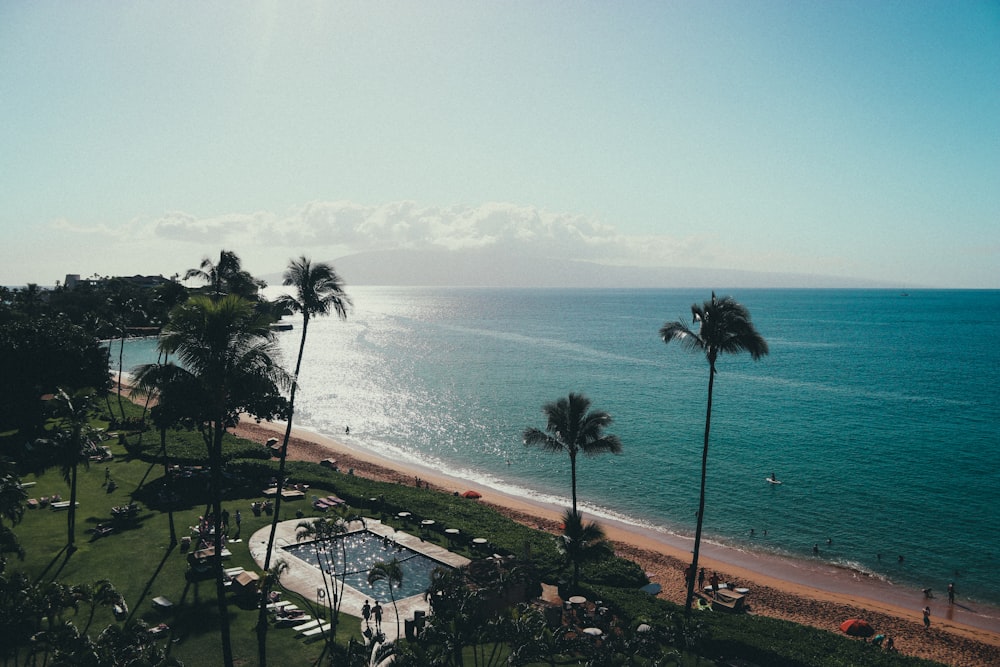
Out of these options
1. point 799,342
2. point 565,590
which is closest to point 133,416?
point 565,590

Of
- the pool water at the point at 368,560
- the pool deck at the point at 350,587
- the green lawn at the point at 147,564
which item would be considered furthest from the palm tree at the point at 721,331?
the green lawn at the point at 147,564

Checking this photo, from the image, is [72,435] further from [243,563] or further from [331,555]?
[331,555]

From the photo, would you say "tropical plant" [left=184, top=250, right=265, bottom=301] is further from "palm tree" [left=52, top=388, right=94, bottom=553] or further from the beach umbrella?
the beach umbrella

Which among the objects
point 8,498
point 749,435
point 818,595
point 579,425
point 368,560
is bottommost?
point 818,595

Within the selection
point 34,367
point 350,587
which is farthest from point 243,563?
point 34,367

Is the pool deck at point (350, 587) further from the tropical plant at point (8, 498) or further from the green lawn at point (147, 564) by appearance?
the tropical plant at point (8, 498)

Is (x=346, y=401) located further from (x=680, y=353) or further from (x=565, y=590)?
(x=680, y=353)

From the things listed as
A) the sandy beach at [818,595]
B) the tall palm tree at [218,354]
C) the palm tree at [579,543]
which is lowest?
the sandy beach at [818,595]
